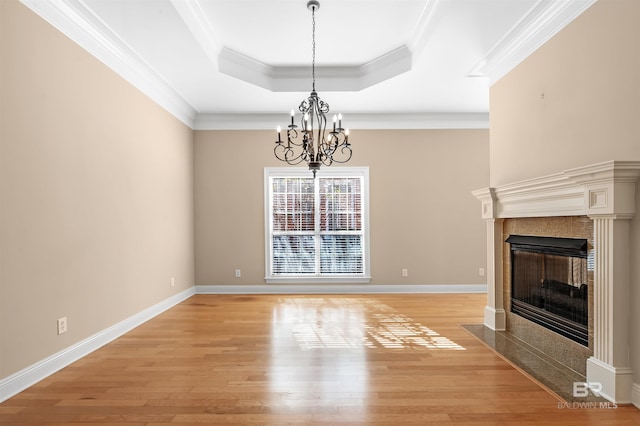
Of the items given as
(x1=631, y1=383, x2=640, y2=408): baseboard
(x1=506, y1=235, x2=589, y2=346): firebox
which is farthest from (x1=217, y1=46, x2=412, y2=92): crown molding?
(x1=631, y1=383, x2=640, y2=408): baseboard

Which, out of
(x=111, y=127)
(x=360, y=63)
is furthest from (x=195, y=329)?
(x=360, y=63)

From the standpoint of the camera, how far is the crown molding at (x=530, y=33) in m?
3.18

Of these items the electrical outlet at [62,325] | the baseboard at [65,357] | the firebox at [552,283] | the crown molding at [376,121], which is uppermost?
the crown molding at [376,121]

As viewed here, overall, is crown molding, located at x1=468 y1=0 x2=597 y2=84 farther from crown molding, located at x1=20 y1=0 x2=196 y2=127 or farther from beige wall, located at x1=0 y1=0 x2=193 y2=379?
beige wall, located at x1=0 y1=0 x2=193 y2=379

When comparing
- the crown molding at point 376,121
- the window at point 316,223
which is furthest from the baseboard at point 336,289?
the crown molding at point 376,121

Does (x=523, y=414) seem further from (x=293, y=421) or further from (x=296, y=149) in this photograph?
(x=296, y=149)

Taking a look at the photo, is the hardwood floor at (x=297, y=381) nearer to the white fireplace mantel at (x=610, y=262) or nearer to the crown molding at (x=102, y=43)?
the white fireplace mantel at (x=610, y=262)

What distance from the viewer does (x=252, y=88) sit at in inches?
206

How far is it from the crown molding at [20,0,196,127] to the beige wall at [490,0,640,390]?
3.92 metres

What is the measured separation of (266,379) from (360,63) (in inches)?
153

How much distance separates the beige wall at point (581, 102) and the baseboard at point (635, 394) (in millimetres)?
66

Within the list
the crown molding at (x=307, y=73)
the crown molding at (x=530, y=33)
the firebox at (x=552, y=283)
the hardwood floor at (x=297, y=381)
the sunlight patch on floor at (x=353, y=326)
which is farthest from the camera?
the crown molding at (x=307, y=73)

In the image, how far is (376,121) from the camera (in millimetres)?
6629

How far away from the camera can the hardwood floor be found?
2.43 meters
